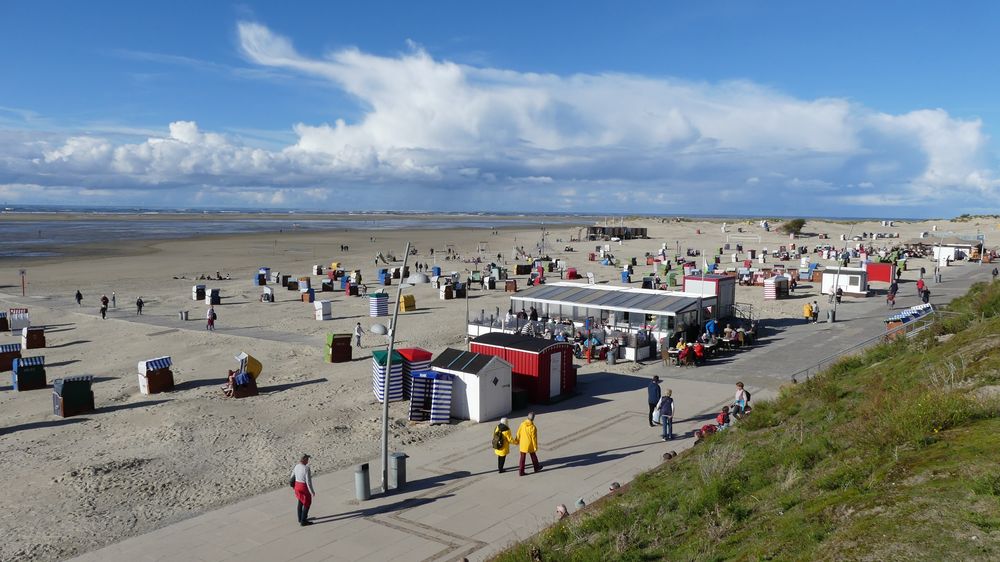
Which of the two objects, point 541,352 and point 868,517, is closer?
point 868,517

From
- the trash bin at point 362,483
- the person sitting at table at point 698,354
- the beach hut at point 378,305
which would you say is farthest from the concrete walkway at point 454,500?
the beach hut at point 378,305

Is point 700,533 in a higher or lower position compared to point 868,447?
lower

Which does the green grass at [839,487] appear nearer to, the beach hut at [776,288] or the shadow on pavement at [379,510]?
the shadow on pavement at [379,510]

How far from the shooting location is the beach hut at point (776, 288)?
38.9 meters

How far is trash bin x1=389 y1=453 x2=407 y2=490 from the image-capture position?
509 inches

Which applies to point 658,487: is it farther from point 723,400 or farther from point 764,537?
point 723,400

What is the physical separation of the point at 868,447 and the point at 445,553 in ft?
20.5

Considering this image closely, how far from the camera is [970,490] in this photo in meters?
6.64

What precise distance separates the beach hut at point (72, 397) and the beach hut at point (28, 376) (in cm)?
359

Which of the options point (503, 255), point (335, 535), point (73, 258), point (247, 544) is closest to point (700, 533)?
point (335, 535)

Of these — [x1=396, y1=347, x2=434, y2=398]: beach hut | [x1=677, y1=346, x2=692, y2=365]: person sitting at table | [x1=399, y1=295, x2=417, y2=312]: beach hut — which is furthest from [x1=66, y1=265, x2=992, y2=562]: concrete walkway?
[x1=399, y1=295, x2=417, y2=312]: beach hut

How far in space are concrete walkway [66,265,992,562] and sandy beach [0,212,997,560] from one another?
96 cm

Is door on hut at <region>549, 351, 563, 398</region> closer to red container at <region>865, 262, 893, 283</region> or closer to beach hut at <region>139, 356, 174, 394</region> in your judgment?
beach hut at <region>139, 356, 174, 394</region>

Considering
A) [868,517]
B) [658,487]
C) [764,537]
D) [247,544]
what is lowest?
[247,544]
